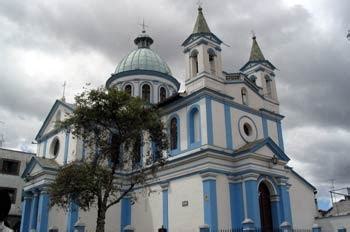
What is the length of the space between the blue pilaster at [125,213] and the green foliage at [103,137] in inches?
358

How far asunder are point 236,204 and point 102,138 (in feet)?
29.6

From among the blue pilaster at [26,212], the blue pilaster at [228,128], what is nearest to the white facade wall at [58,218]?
the blue pilaster at [26,212]

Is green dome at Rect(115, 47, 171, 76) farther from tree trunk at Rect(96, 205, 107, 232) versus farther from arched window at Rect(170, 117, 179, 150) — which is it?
tree trunk at Rect(96, 205, 107, 232)

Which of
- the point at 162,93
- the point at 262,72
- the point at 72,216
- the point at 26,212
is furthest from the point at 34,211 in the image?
the point at 262,72

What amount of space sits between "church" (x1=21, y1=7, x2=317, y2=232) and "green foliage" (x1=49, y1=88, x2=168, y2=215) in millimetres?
3220

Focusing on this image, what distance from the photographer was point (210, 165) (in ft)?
74.2

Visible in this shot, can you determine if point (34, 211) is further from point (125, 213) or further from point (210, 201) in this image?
point (210, 201)

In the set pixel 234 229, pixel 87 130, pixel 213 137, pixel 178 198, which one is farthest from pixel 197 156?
pixel 87 130

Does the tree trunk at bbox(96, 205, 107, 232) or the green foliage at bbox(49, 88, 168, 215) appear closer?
the tree trunk at bbox(96, 205, 107, 232)

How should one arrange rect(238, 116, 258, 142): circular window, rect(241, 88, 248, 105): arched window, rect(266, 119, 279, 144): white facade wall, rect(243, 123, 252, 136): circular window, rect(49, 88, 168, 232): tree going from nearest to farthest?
rect(49, 88, 168, 232): tree < rect(238, 116, 258, 142): circular window < rect(243, 123, 252, 136): circular window < rect(241, 88, 248, 105): arched window < rect(266, 119, 279, 144): white facade wall

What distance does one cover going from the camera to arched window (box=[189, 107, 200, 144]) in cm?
2458

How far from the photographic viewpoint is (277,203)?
24.4 m

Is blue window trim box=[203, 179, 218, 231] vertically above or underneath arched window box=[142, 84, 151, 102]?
underneath

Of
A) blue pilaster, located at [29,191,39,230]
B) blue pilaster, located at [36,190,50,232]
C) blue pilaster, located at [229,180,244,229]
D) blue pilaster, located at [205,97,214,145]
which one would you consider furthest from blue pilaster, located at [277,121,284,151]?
blue pilaster, located at [29,191,39,230]
